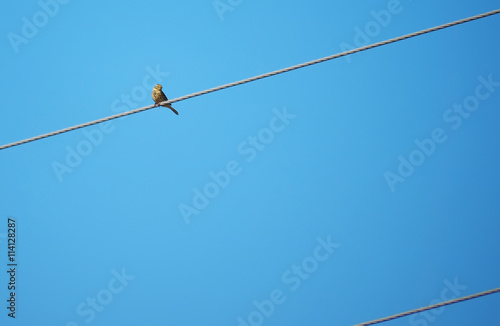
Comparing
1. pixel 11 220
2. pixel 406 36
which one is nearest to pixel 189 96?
pixel 406 36

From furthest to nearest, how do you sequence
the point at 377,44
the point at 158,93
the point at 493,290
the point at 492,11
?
the point at 158,93, the point at 377,44, the point at 492,11, the point at 493,290

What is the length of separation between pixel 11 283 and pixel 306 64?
808cm

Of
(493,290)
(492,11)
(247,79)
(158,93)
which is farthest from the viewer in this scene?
(158,93)

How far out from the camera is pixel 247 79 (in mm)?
5137

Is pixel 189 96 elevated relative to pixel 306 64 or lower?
elevated

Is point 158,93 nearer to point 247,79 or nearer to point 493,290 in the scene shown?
point 247,79

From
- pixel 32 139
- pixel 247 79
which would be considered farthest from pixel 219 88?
pixel 32 139

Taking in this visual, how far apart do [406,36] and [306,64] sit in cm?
90

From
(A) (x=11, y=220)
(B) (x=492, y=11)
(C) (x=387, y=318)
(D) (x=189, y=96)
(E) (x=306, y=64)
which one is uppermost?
(A) (x=11, y=220)

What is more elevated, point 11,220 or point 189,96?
point 11,220

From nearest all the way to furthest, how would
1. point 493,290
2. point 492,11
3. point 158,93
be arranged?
point 493,290, point 492,11, point 158,93

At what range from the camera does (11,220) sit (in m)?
10.2

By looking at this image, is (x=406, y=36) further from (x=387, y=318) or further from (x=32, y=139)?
(x=32, y=139)

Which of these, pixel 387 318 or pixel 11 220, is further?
pixel 11 220
